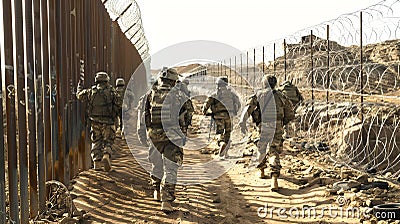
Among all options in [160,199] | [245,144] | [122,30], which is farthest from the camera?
[122,30]

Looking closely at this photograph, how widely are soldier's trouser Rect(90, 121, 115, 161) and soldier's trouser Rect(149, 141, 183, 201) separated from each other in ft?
4.99

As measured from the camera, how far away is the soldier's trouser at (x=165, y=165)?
17.5ft

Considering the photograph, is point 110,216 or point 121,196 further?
point 121,196

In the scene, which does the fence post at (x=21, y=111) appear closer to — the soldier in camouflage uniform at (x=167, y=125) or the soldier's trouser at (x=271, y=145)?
the soldier in camouflage uniform at (x=167, y=125)

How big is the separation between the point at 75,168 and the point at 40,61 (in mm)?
2180

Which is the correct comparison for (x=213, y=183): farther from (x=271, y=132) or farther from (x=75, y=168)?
(x=75, y=168)

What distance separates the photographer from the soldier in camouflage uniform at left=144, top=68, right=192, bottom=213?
5367 mm

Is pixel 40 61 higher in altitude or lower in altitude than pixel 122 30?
lower

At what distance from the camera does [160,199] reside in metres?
5.75

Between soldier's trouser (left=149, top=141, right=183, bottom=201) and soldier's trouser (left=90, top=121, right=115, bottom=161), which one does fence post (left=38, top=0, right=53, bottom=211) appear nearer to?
soldier's trouser (left=149, top=141, right=183, bottom=201)

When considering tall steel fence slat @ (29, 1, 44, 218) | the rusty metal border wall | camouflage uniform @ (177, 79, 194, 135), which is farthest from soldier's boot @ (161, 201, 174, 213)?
tall steel fence slat @ (29, 1, 44, 218)

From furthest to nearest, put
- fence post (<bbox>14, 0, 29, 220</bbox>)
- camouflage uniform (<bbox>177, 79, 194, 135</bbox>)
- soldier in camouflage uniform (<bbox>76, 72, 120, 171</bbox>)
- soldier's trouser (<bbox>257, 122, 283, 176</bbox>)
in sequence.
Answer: soldier in camouflage uniform (<bbox>76, 72, 120, 171</bbox>) < soldier's trouser (<bbox>257, 122, 283, 176</bbox>) < camouflage uniform (<bbox>177, 79, 194, 135</bbox>) < fence post (<bbox>14, 0, 29, 220</bbox>)

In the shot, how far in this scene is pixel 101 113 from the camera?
6793mm

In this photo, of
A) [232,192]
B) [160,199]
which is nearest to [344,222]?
Result: [232,192]
